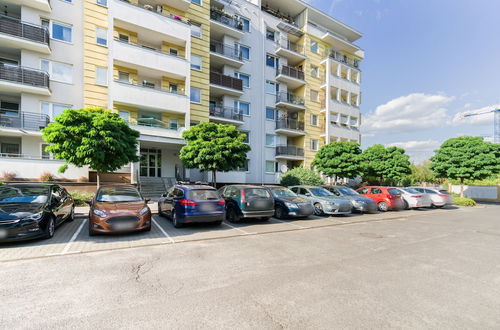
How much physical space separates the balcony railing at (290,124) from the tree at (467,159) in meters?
14.4

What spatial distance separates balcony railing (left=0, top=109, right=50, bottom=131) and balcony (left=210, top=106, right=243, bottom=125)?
12159 millimetres

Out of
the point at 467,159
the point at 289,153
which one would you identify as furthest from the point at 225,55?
the point at 467,159

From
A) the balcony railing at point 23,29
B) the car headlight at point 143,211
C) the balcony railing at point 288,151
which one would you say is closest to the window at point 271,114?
the balcony railing at point 288,151

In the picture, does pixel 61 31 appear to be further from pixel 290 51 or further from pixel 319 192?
pixel 319 192

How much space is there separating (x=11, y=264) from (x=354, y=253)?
8.01 metres

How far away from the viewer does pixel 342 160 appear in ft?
69.9

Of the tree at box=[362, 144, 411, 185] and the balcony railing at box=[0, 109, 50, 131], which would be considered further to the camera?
the tree at box=[362, 144, 411, 185]

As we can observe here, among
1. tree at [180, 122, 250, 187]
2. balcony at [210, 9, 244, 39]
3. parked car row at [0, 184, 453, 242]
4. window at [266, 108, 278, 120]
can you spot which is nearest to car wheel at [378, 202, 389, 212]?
parked car row at [0, 184, 453, 242]

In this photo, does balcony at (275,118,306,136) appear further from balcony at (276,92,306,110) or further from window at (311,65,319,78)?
window at (311,65,319,78)

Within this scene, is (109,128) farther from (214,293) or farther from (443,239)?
(443,239)

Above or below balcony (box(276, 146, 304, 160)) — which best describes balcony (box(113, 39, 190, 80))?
above

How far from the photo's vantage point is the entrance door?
19.5m

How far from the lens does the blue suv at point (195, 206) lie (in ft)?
27.4

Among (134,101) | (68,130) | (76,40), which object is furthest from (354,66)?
(68,130)
